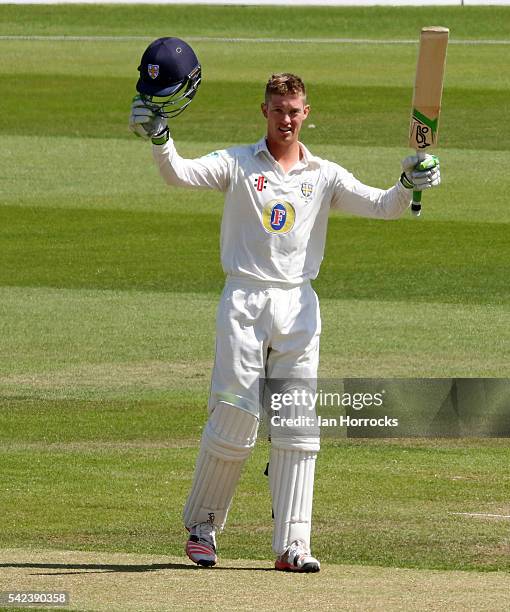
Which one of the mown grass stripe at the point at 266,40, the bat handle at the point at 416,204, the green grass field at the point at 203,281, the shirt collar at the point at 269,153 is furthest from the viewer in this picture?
the mown grass stripe at the point at 266,40

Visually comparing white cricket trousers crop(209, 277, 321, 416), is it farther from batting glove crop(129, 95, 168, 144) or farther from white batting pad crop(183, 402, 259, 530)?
batting glove crop(129, 95, 168, 144)

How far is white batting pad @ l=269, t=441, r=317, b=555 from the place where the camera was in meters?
7.00

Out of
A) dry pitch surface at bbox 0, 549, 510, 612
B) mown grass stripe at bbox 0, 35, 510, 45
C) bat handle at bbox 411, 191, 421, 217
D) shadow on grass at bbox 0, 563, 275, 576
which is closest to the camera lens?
dry pitch surface at bbox 0, 549, 510, 612

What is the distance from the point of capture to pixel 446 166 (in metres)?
21.4

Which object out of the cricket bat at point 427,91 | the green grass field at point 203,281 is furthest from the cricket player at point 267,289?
the green grass field at point 203,281

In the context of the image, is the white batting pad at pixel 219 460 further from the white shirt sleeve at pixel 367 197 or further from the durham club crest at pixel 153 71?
the durham club crest at pixel 153 71

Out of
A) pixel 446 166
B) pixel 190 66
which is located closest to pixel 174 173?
pixel 190 66

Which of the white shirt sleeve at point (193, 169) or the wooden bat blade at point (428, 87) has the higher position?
the wooden bat blade at point (428, 87)

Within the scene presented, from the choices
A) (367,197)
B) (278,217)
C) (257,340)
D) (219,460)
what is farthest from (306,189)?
(219,460)

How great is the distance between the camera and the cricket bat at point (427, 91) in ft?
23.5

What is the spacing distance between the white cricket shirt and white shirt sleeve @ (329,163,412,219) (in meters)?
0.06

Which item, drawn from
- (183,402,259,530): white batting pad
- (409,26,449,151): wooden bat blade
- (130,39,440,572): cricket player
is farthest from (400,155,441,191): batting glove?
(183,402,259,530): white batting pad

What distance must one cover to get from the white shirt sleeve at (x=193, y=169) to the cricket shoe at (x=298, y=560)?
149 centimetres

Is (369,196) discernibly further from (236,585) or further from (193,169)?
(236,585)
